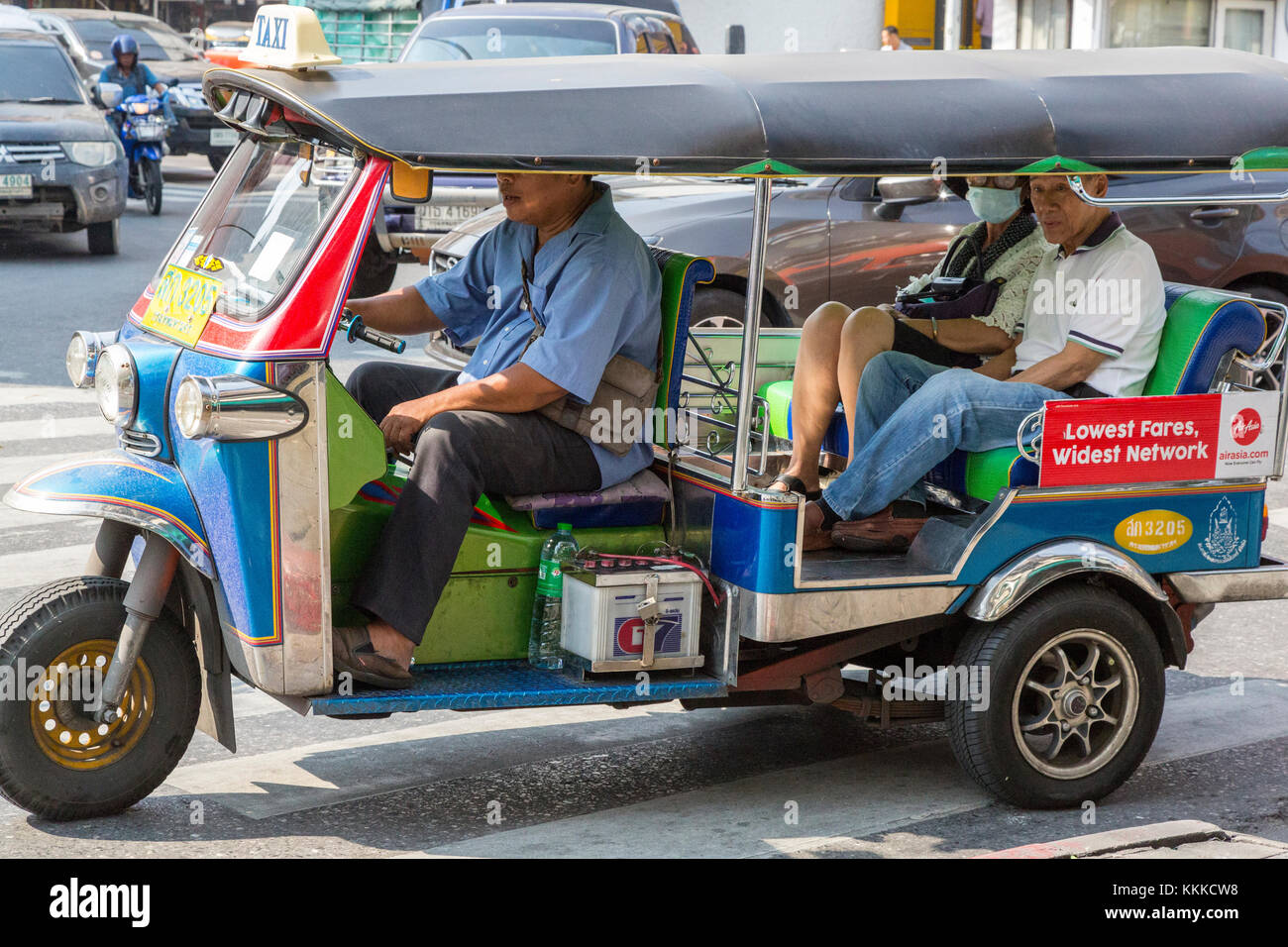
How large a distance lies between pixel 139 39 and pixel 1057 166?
821 inches

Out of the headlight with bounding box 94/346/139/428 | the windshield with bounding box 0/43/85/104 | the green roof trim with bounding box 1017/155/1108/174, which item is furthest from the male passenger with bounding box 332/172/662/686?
the windshield with bounding box 0/43/85/104

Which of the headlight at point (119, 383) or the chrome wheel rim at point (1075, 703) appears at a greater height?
the headlight at point (119, 383)

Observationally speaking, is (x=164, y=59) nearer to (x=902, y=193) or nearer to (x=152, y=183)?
(x=152, y=183)

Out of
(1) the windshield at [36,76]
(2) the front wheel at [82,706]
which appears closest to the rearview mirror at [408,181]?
(2) the front wheel at [82,706]

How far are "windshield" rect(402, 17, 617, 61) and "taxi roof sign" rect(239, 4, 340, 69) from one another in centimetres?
767

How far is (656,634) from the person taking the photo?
4.47 metres

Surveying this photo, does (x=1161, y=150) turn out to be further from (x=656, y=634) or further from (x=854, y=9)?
(x=854, y=9)

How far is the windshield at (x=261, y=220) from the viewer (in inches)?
167

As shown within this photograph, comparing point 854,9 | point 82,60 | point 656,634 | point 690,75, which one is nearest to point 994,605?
point 656,634

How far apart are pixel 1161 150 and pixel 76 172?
1162cm

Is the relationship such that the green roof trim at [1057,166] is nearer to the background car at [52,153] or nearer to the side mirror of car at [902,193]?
the side mirror of car at [902,193]

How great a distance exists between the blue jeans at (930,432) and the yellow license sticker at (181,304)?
6.07ft

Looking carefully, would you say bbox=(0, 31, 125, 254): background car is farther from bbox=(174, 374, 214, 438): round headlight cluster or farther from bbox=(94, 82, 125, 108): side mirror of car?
bbox=(174, 374, 214, 438): round headlight cluster

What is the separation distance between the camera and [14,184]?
1405 centimetres
